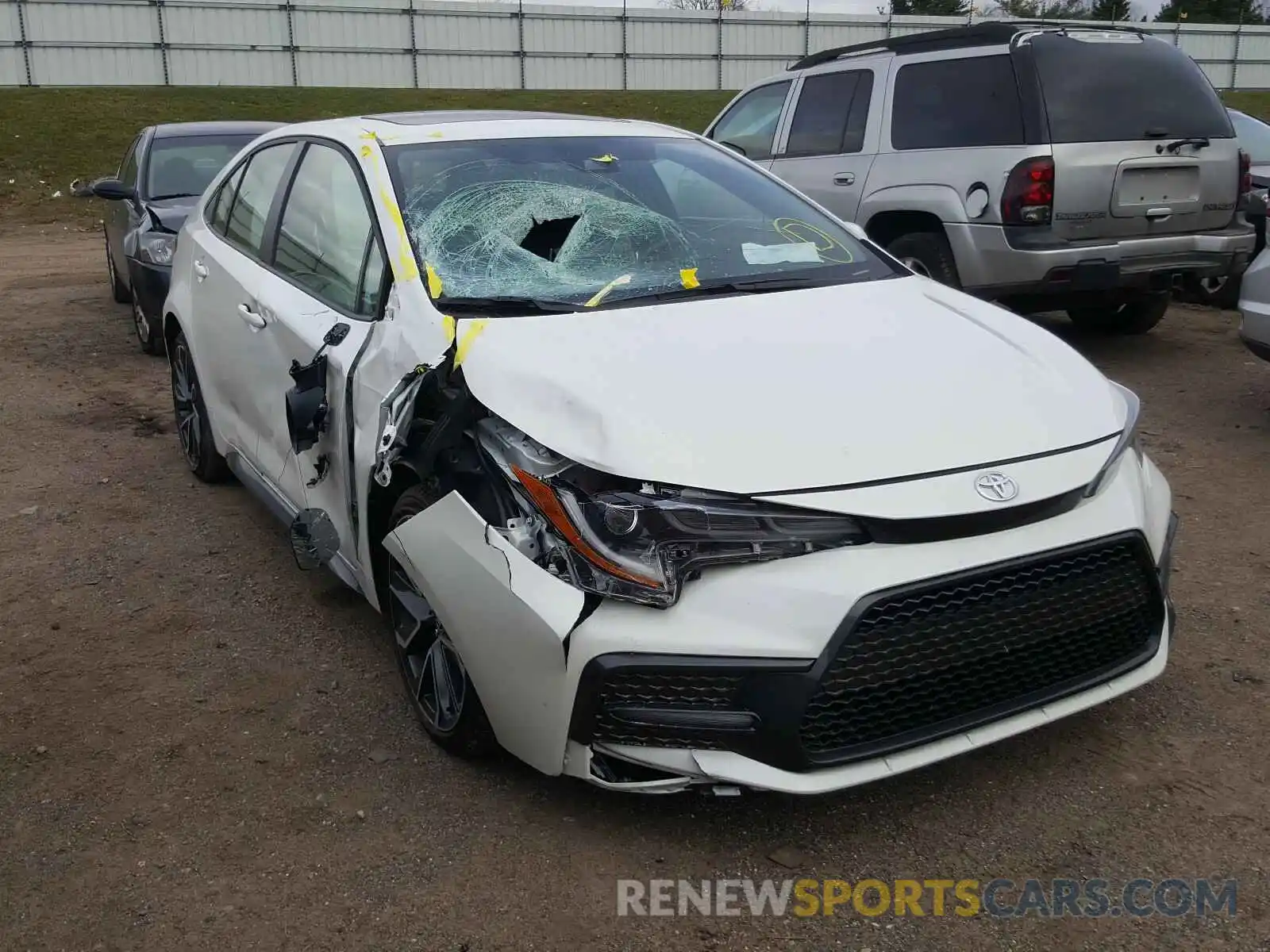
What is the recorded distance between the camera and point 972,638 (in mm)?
2650

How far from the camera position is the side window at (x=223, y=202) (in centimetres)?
497

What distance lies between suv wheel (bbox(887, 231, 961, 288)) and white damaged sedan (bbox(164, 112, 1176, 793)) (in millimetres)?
3263

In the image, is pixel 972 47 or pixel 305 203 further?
pixel 972 47

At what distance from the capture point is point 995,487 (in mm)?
2664

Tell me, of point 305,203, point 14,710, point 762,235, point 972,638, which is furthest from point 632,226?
point 14,710

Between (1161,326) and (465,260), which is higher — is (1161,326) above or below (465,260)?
below

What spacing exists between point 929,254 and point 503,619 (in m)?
5.21

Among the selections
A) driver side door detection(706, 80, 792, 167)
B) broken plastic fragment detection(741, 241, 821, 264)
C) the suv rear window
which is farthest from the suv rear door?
broken plastic fragment detection(741, 241, 821, 264)

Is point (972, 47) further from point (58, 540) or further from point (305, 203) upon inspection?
point (58, 540)

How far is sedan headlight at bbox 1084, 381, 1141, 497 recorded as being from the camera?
2852mm

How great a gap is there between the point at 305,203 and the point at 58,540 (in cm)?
190

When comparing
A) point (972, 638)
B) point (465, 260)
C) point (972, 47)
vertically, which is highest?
point (972, 47)

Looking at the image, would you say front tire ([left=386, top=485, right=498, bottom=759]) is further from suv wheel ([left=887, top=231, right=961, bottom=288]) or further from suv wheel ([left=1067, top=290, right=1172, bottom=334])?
suv wheel ([left=1067, top=290, right=1172, bottom=334])

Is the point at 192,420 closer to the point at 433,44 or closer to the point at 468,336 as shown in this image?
the point at 468,336
